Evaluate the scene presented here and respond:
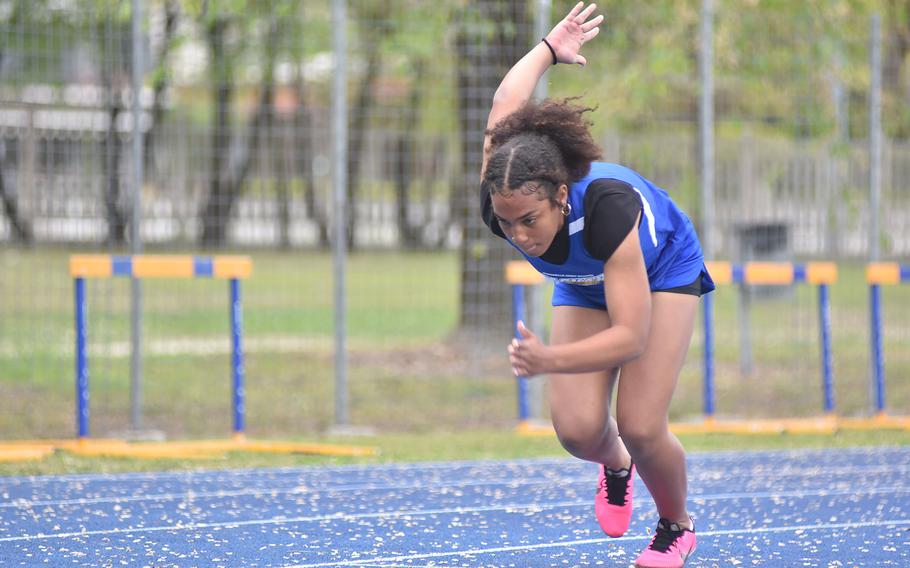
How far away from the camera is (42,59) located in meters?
9.47

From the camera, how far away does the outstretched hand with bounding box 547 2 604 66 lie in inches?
205

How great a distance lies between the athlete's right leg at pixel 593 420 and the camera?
16.1ft

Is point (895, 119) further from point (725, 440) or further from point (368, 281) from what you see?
point (368, 281)

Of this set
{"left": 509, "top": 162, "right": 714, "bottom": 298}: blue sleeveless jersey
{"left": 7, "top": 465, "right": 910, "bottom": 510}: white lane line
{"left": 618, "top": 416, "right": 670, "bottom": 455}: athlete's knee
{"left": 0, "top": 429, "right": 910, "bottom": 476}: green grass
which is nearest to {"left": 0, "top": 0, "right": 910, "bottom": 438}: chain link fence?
{"left": 0, "top": 429, "right": 910, "bottom": 476}: green grass

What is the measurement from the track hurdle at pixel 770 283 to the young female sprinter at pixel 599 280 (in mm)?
4333

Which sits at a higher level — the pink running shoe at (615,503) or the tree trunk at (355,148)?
the tree trunk at (355,148)

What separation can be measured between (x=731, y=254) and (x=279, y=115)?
13.5 ft

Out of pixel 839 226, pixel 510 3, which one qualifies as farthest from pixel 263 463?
pixel 839 226

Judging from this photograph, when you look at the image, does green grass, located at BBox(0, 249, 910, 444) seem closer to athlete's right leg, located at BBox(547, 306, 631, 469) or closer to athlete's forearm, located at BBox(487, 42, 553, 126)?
athlete's right leg, located at BBox(547, 306, 631, 469)

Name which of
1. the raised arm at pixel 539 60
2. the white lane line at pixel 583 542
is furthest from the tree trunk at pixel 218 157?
the white lane line at pixel 583 542

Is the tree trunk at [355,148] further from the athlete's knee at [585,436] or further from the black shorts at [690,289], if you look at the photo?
the black shorts at [690,289]

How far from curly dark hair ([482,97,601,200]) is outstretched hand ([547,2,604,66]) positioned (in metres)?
0.62

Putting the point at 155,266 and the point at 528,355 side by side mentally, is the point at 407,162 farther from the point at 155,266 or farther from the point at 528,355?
the point at 528,355

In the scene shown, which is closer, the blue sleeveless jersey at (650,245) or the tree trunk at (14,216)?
the blue sleeveless jersey at (650,245)
